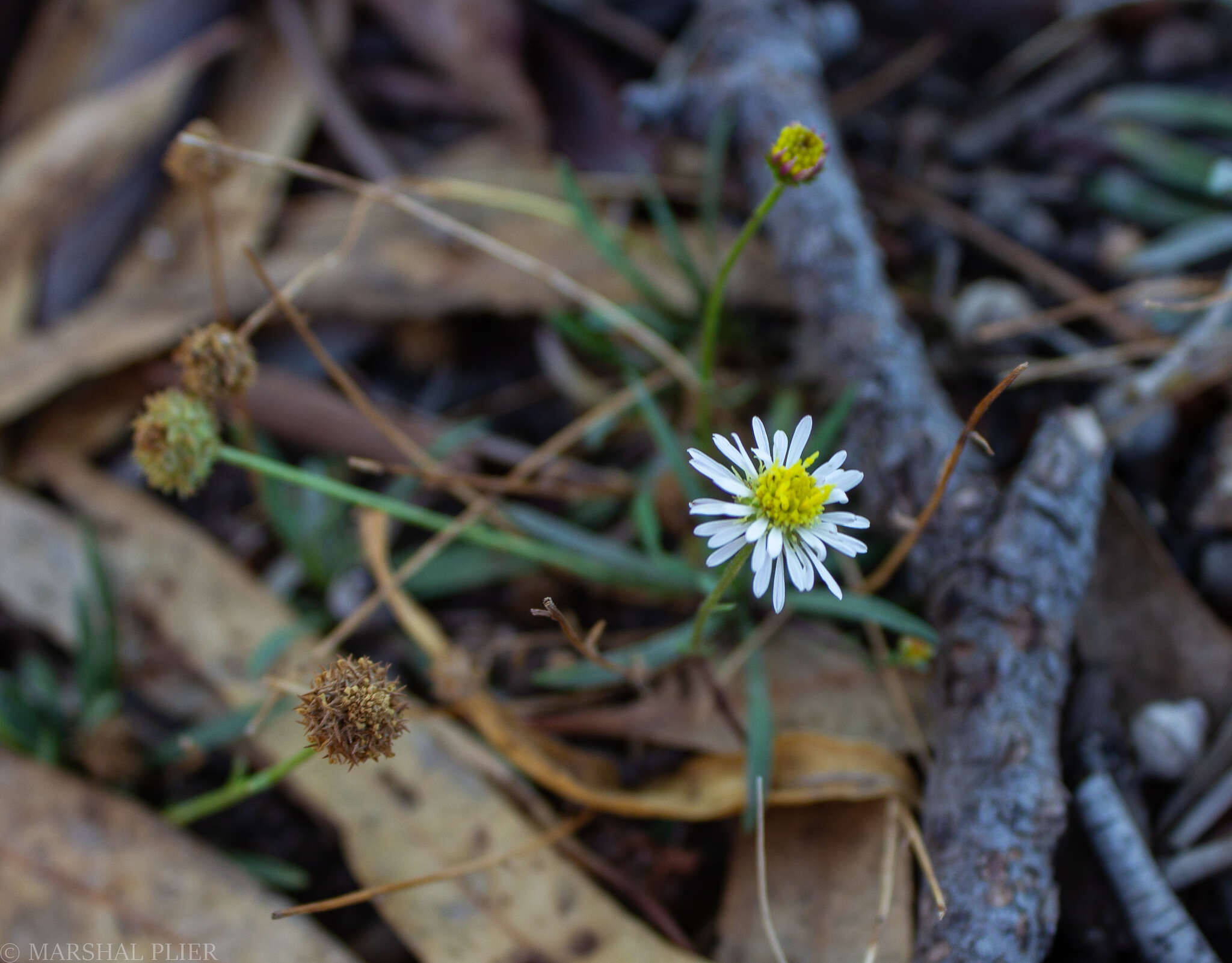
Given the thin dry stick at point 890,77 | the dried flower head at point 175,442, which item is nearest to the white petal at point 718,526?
the dried flower head at point 175,442

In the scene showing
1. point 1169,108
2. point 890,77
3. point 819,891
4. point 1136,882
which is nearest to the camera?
point 1136,882

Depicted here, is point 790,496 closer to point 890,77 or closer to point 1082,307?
point 1082,307

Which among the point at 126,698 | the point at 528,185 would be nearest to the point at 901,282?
the point at 528,185

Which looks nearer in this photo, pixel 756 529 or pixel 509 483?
pixel 756 529

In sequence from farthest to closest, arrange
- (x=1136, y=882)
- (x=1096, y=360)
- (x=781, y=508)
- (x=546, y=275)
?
(x=546, y=275) → (x=1096, y=360) → (x=1136, y=882) → (x=781, y=508)

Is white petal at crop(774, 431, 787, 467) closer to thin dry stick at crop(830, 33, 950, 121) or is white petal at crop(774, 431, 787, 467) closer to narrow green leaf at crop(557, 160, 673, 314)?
narrow green leaf at crop(557, 160, 673, 314)

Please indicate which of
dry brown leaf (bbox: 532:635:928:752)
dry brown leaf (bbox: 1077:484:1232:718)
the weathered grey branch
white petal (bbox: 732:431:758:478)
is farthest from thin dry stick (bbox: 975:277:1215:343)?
white petal (bbox: 732:431:758:478)

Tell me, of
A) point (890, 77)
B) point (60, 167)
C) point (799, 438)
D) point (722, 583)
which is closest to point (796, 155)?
point (799, 438)

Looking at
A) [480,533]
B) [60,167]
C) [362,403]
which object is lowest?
[480,533]
